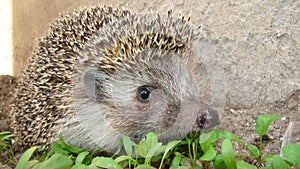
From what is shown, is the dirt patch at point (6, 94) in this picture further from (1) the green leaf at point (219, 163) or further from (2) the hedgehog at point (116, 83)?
(1) the green leaf at point (219, 163)

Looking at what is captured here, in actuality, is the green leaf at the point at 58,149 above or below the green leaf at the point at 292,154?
below

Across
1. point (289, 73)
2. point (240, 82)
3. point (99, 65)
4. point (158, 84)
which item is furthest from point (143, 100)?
point (289, 73)

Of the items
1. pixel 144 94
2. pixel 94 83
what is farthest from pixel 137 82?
pixel 94 83

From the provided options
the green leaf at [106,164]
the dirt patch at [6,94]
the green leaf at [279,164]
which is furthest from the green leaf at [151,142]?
the dirt patch at [6,94]

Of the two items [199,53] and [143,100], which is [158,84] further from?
[199,53]

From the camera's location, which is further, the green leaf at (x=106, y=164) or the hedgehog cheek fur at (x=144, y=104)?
the hedgehog cheek fur at (x=144, y=104)

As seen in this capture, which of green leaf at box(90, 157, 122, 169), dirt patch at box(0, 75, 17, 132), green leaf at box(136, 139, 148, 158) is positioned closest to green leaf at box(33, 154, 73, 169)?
green leaf at box(90, 157, 122, 169)

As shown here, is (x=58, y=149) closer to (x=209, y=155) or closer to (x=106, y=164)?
(x=106, y=164)

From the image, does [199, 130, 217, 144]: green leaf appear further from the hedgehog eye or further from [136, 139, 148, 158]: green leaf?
the hedgehog eye

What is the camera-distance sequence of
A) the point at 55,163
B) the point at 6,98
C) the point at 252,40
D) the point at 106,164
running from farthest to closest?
1. the point at 6,98
2. the point at 252,40
3. the point at 106,164
4. the point at 55,163
